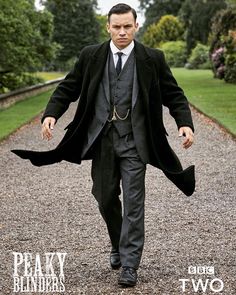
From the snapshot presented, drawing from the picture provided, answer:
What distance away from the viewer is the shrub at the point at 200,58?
5988 centimetres

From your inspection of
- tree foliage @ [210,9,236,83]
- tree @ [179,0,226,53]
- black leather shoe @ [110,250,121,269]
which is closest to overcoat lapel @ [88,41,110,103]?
black leather shoe @ [110,250,121,269]

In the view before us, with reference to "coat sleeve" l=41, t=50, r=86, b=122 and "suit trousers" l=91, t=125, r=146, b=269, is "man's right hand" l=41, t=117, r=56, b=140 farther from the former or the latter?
"suit trousers" l=91, t=125, r=146, b=269

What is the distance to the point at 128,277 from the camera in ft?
14.3

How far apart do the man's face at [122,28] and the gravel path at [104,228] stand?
60.9 inches

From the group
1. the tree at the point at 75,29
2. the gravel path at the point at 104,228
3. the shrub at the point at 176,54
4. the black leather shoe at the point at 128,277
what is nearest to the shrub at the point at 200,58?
the shrub at the point at 176,54

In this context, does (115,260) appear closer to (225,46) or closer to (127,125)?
(127,125)

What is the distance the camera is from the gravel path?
461cm

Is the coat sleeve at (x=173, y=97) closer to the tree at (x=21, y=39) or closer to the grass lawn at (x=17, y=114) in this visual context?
the grass lawn at (x=17, y=114)

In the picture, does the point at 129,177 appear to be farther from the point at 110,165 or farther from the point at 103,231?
the point at 103,231

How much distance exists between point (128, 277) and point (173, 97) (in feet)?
3.94

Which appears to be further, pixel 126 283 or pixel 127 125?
pixel 127 125

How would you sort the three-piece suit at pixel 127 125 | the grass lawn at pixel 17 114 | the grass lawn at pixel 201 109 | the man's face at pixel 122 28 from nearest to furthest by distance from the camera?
1. the man's face at pixel 122 28
2. the three-piece suit at pixel 127 125
3. the grass lawn at pixel 17 114
4. the grass lawn at pixel 201 109

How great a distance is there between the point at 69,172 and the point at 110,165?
18.0 feet

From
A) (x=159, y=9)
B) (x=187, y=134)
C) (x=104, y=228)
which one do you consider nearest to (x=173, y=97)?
(x=187, y=134)
